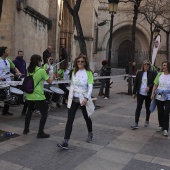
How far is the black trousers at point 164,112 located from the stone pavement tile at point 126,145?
1.11 m

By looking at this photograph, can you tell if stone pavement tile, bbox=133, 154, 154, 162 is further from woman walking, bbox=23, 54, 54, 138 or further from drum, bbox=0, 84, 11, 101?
drum, bbox=0, 84, 11, 101

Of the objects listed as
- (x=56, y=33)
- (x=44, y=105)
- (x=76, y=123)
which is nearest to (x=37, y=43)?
(x=56, y=33)

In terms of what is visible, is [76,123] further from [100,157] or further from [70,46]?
[70,46]

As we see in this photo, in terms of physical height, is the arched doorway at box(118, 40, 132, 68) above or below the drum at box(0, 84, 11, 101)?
above

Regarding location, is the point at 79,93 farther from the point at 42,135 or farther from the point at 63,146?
the point at 42,135

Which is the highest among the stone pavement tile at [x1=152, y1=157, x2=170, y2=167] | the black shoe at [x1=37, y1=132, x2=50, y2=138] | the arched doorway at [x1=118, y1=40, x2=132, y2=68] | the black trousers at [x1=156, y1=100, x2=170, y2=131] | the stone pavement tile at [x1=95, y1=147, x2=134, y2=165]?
the arched doorway at [x1=118, y1=40, x2=132, y2=68]

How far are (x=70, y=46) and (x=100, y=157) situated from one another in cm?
2310

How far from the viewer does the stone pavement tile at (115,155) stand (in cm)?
522

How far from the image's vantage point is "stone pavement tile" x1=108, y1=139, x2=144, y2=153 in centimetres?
589

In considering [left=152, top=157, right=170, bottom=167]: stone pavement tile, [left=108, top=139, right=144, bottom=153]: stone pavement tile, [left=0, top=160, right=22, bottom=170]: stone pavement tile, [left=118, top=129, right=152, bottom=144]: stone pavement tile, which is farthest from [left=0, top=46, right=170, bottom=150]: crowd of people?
[left=152, top=157, right=170, bottom=167]: stone pavement tile

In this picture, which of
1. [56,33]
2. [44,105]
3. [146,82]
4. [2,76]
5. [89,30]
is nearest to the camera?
[44,105]

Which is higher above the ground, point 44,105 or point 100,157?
point 44,105

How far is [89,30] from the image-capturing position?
32250 mm

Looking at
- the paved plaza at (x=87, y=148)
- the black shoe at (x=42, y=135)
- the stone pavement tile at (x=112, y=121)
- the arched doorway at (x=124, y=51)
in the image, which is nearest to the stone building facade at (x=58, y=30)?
the arched doorway at (x=124, y=51)
